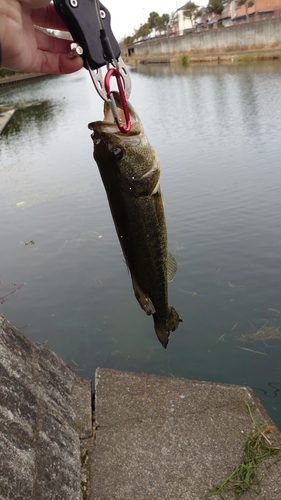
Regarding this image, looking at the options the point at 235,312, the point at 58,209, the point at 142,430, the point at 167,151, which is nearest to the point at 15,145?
the point at 167,151

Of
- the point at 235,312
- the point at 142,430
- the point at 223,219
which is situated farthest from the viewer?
the point at 223,219

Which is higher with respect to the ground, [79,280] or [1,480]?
[1,480]

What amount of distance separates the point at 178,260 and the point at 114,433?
4520mm

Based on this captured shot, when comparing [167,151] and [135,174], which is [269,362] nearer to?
[135,174]

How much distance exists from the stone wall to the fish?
48.6 meters

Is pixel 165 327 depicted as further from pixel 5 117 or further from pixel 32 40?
pixel 5 117

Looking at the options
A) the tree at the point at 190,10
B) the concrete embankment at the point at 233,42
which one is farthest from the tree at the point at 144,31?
the concrete embankment at the point at 233,42

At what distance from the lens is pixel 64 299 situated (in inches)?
299

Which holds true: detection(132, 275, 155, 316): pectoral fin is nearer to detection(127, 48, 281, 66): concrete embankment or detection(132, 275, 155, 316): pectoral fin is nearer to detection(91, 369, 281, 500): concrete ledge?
detection(91, 369, 281, 500): concrete ledge

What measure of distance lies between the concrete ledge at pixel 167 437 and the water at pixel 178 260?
1.02 meters

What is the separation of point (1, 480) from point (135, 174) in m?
2.15

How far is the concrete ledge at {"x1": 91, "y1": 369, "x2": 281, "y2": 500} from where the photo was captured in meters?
3.42

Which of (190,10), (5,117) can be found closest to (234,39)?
(5,117)

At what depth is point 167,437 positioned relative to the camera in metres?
3.82
